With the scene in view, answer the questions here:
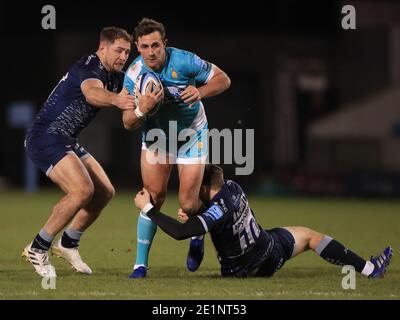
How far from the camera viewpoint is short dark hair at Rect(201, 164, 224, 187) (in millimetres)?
8180

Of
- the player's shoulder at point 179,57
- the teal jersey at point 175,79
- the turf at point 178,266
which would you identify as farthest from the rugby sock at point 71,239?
the player's shoulder at point 179,57

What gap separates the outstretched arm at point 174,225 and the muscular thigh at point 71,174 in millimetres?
823

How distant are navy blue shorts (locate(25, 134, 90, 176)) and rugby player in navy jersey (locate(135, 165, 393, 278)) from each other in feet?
3.19

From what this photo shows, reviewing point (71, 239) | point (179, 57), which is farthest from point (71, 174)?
point (179, 57)

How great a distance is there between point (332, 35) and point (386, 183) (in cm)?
1072

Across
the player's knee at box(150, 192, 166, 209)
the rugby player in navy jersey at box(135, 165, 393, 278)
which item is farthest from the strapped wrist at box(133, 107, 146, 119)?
the player's knee at box(150, 192, 166, 209)

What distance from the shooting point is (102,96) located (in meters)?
8.48

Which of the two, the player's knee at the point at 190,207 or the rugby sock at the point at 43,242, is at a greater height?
the player's knee at the point at 190,207

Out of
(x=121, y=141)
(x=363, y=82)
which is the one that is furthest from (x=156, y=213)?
(x=121, y=141)

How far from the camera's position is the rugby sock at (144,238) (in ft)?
28.2

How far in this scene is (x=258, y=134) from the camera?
32156 millimetres

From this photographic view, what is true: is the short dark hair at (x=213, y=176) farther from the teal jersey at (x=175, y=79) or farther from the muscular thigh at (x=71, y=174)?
the muscular thigh at (x=71, y=174)
